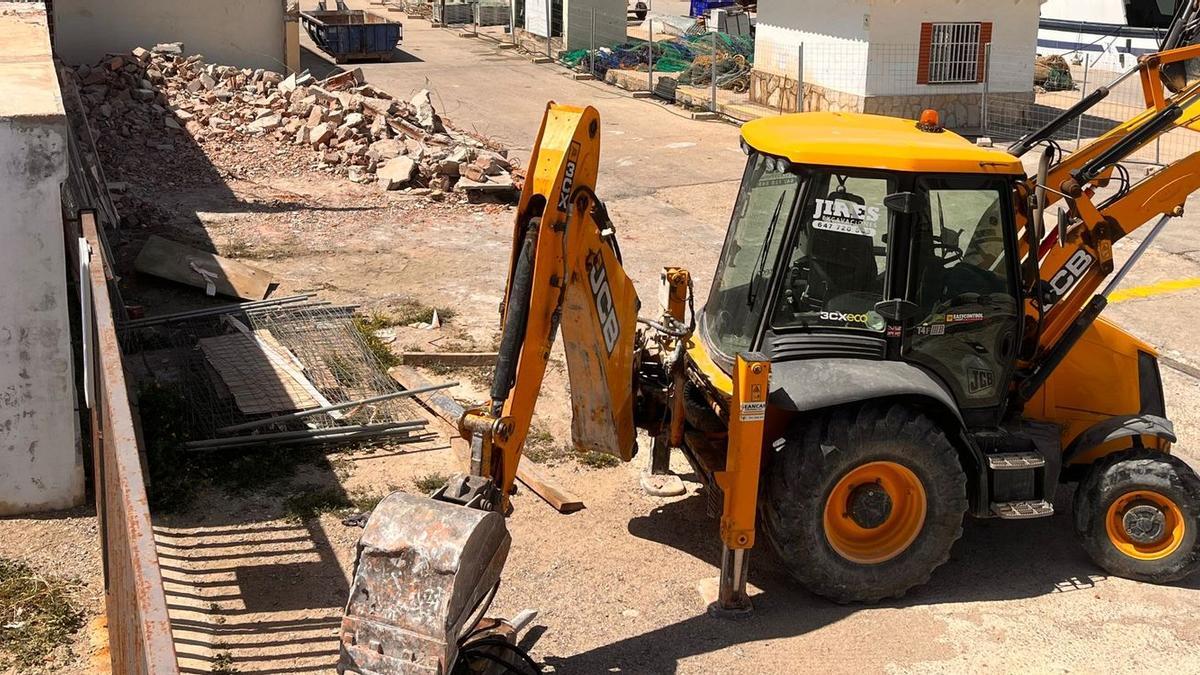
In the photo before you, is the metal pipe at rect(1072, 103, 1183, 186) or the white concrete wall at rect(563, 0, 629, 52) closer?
the metal pipe at rect(1072, 103, 1183, 186)

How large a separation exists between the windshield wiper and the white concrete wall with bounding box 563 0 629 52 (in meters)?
24.2

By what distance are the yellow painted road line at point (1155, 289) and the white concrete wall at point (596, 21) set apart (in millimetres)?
19068

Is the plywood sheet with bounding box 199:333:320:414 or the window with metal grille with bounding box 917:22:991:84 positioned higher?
the window with metal grille with bounding box 917:22:991:84

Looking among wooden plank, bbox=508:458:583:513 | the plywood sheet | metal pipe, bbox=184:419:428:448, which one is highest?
the plywood sheet

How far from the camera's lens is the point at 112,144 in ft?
58.9

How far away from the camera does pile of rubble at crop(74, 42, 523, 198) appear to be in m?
17.2

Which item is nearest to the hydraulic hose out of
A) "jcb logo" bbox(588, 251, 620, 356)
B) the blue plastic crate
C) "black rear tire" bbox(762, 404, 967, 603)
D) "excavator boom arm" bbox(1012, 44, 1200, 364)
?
"jcb logo" bbox(588, 251, 620, 356)

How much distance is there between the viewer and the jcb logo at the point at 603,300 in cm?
636

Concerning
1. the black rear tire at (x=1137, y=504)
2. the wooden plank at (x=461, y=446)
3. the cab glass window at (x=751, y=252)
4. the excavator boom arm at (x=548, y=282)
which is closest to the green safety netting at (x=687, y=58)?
the wooden plank at (x=461, y=446)

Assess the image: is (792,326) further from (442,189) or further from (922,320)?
(442,189)

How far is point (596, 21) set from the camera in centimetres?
3038

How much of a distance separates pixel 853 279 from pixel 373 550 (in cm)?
297

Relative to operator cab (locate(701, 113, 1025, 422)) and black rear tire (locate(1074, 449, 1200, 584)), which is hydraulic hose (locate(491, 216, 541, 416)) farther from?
black rear tire (locate(1074, 449, 1200, 584))

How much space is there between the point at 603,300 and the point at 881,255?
152 cm
